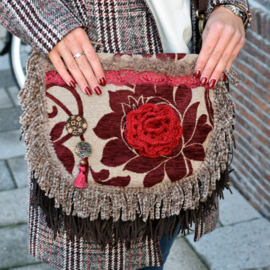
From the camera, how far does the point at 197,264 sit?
1.83 meters

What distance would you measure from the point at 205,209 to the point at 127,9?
57 centimetres

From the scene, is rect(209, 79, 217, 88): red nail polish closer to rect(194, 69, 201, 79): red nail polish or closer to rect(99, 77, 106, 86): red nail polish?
rect(194, 69, 201, 79): red nail polish

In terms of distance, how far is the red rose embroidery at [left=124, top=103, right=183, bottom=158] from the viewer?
0.93 meters

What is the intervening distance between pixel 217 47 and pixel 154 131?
0.87 ft

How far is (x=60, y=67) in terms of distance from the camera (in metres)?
0.90

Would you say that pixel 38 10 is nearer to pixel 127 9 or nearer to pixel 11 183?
pixel 127 9

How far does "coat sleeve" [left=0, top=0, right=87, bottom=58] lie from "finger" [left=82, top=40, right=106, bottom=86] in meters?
0.05

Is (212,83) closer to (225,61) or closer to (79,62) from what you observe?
(225,61)

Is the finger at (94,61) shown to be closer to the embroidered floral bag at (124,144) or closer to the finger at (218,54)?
the embroidered floral bag at (124,144)

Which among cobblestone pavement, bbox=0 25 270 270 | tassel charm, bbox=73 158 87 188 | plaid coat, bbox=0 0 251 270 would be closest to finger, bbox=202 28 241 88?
plaid coat, bbox=0 0 251 270

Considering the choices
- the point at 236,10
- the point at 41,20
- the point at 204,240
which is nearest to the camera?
the point at 41,20

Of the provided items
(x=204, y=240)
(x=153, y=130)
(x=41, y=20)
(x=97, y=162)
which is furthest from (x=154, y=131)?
(x=204, y=240)

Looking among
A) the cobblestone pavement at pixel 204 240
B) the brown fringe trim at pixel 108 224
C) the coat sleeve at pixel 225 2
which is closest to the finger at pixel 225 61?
the coat sleeve at pixel 225 2

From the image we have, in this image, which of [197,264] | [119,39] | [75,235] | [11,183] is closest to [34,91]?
[119,39]
